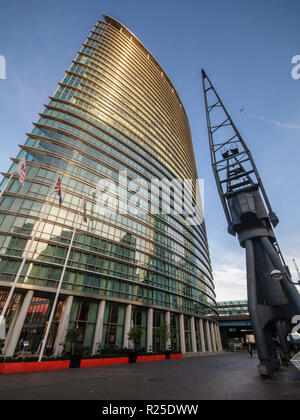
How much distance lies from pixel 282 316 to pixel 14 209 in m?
28.5

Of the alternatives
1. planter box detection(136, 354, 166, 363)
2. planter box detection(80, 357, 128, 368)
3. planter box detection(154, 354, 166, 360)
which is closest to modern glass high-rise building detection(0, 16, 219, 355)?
planter box detection(154, 354, 166, 360)

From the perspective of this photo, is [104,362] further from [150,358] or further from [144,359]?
[150,358]

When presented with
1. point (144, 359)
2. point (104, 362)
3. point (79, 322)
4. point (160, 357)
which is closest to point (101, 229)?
point (79, 322)

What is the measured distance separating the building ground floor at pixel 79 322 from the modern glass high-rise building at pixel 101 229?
124 millimetres

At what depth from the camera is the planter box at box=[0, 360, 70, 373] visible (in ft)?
42.3

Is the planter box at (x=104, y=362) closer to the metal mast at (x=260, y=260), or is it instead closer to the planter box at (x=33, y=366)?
the planter box at (x=33, y=366)

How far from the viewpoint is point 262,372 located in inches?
443

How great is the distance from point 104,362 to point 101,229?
1592 cm

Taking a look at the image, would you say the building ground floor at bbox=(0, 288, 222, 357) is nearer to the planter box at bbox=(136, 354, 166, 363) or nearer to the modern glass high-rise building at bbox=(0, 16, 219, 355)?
the modern glass high-rise building at bbox=(0, 16, 219, 355)

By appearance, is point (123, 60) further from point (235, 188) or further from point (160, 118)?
point (235, 188)

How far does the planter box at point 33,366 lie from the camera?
12.9 meters

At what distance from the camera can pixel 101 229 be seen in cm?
2898

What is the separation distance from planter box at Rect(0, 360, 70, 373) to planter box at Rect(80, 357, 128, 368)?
68.4 inches

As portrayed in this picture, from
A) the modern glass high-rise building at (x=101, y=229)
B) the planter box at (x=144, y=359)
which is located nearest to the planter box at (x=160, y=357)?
the planter box at (x=144, y=359)
